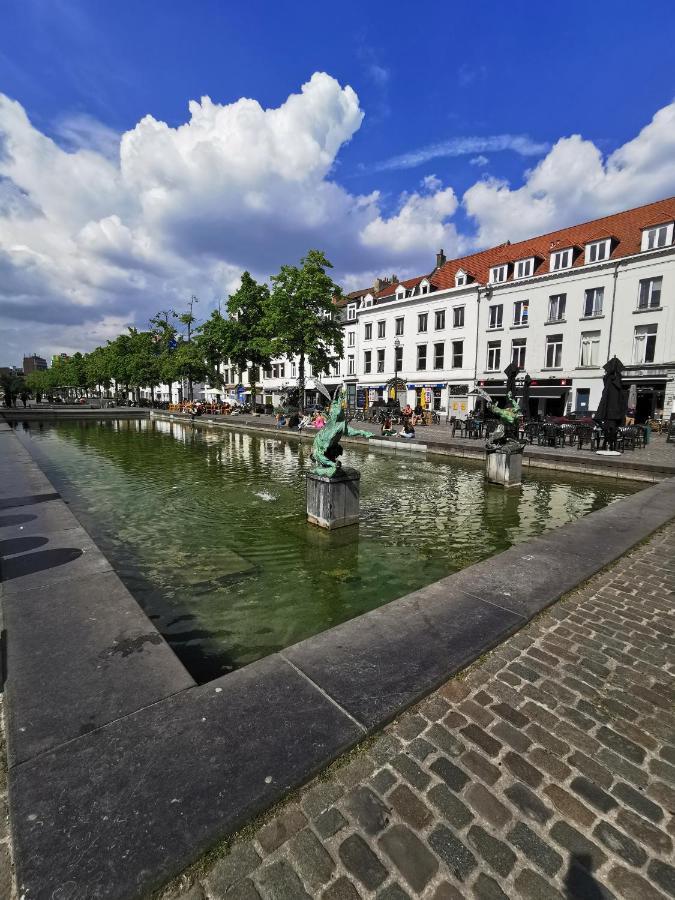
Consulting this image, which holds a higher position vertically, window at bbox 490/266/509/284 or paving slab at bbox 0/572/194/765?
window at bbox 490/266/509/284

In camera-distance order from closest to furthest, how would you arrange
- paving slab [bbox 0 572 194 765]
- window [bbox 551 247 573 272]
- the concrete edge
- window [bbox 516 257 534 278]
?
paving slab [bbox 0 572 194 765]
the concrete edge
window [bbox 551 247 573 272]
window [bbox 516 257 534 278]

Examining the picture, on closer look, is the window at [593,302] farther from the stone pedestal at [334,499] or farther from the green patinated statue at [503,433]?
the stone pedestal at [334,499]

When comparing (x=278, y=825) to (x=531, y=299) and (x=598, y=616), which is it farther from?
(x=531, y=299)

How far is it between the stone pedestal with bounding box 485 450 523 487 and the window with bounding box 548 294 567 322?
2247cm

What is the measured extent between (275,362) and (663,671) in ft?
173

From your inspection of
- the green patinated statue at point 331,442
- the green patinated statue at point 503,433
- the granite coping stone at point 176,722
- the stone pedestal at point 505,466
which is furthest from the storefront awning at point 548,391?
the granite coping stone at point 176,722

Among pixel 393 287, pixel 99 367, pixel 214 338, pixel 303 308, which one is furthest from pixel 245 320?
pixel 99 367

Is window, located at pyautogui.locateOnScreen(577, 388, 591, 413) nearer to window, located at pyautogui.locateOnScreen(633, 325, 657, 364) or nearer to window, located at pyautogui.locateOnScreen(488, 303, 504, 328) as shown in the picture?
window, located at pyautogui.locateOnScreen(633, 325, 657, 364)

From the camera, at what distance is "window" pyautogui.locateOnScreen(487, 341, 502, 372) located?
32.3 metres

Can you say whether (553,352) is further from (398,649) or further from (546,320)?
(398,649)

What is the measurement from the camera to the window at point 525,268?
30297mm

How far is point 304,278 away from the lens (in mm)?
28047

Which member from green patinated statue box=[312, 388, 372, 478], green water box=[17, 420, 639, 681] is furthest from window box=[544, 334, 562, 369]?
green patinated statue box=[312, 388, 372, 478]

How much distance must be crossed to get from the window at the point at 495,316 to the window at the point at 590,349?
6301 millimetres
